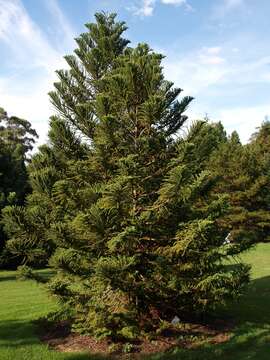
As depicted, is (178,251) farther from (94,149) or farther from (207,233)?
(94,149)

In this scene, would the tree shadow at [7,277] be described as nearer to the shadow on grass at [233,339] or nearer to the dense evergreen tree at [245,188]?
the shadow on grass at [233,339]

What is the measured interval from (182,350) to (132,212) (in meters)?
2.52

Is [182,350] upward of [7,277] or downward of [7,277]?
downward

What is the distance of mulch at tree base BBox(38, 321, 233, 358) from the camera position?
26.7 feet

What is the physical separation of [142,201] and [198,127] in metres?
1.81

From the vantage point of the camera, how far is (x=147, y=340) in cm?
848

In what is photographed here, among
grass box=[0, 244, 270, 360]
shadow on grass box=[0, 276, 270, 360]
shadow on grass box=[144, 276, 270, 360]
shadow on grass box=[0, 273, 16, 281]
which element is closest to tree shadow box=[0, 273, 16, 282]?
shadow on grass box=[0, 273, 16, 281]

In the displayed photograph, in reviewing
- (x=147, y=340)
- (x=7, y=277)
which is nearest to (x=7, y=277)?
(x=7, y=277)

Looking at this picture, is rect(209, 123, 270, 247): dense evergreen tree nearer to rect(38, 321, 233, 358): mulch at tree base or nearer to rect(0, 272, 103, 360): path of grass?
rect(0, 272, 103, 360): path of grass

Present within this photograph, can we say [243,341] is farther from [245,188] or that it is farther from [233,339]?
[245,188]

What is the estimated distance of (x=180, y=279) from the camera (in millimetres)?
8281

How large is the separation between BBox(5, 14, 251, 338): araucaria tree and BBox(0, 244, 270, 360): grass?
795mm

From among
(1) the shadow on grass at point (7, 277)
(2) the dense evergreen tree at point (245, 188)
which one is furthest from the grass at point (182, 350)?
(2) the dense evergreen tree at point (245, 188)

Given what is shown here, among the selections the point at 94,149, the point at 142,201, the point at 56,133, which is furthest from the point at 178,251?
the point at 56,133
